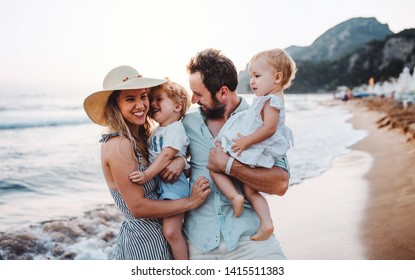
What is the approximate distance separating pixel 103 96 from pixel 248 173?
0.71 m

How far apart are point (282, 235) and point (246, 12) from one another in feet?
5.86

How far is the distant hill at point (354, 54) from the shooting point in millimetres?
5145

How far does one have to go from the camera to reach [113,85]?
7.06 feet

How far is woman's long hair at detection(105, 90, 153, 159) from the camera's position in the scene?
2076 millimetres

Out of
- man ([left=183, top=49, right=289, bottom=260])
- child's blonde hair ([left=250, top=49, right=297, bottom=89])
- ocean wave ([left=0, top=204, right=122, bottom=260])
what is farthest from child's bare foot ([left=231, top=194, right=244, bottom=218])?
ocean wave ([left=0, top=204, right=122, bottom=260])

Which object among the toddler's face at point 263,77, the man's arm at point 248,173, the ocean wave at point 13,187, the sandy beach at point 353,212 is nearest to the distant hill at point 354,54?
the toddler's face at point 263,77

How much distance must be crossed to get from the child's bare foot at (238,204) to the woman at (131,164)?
0.39ft

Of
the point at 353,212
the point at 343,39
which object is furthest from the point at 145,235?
the point at 343,39

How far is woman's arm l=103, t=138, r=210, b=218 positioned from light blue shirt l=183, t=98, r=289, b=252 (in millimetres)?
84

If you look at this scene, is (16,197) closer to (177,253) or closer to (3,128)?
(177,253)

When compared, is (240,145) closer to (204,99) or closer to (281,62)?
(204,99)
